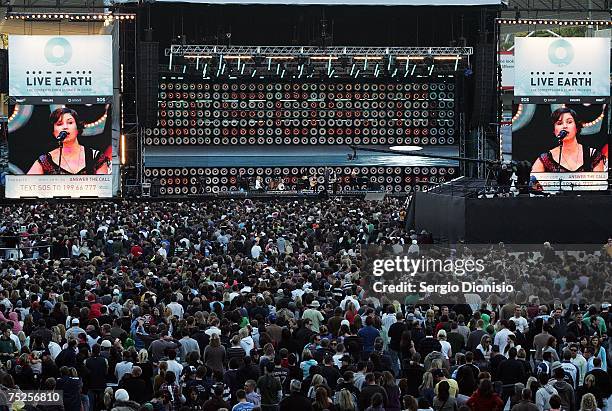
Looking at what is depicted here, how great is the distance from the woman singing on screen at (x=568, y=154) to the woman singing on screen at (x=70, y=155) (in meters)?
13.6

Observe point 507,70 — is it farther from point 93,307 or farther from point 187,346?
point 187,346

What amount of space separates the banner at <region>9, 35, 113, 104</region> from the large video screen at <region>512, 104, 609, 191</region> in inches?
516

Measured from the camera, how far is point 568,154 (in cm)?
3922

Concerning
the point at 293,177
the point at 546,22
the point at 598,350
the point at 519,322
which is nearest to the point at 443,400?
the point at 598,350

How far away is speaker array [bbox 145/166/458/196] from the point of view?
42.7 metres

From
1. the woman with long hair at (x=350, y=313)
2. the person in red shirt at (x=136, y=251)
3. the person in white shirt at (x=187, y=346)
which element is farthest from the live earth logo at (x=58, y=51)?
the person in white shirt at (x=187, y=346)

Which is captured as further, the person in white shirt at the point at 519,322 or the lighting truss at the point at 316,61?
the lighting truss at the point at 316,61

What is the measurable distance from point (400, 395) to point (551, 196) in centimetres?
1623

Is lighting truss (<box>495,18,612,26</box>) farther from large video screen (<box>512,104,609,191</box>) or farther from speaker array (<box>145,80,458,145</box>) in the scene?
speaker array (<box>145,80,458,145</box>)

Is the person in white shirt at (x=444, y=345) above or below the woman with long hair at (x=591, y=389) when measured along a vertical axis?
above

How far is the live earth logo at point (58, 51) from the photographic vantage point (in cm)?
3856

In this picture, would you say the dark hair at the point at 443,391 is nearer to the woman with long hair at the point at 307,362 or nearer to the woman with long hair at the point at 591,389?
the woman with long hair at the point at 591,389

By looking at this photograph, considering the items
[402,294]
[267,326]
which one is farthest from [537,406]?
[402,294]

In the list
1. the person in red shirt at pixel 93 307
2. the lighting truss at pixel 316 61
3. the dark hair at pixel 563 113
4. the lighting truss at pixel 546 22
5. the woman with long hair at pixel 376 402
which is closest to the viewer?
the woman with long hair at pixel 376 402
